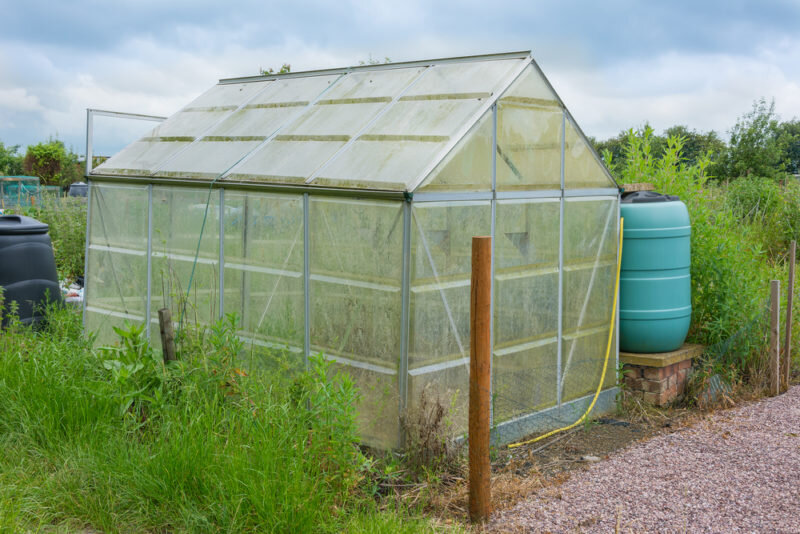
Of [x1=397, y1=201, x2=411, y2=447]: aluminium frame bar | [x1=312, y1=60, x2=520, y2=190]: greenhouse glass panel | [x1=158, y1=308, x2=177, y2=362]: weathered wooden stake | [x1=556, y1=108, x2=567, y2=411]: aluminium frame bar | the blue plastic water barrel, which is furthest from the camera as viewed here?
the blue plastic water barrel

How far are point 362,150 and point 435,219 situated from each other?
963 mm

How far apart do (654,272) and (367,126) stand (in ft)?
9.95

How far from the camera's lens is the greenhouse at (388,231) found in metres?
5.29

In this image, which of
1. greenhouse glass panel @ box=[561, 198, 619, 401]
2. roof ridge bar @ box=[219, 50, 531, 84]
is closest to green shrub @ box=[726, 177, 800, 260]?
greenhouse glass panel @ box=[561, 198, 619, 401]

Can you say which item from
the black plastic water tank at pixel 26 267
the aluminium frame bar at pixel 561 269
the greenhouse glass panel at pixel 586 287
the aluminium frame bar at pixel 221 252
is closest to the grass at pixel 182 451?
the aluminium frame bar at pixel 221 252

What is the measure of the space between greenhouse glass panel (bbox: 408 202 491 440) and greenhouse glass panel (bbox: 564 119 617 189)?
1.28 meters

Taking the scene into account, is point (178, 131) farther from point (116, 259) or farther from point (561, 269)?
point (561, 269)

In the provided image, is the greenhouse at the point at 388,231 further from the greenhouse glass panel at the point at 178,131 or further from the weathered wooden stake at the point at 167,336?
the weathered wooden stake at the point at 167,336

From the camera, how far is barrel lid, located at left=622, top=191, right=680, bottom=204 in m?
7.30

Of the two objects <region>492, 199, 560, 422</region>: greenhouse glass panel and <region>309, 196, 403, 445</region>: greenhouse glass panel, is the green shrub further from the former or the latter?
<region>309, 196, 403, 445</region>: greenhouse glass panel

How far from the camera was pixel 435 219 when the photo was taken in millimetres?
5238

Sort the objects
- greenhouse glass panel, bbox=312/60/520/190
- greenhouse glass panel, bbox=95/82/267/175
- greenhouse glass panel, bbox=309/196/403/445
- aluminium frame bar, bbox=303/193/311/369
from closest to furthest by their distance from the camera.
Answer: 1. greenhouse glass panel, bbox=309/196/403/445
2. greenhouse glass panel, bbox=312/60/520/190
3. aluminium frame bar, bbox=303/193/311/369
4. greenhouse glass panel, bbox=95/82/267/175

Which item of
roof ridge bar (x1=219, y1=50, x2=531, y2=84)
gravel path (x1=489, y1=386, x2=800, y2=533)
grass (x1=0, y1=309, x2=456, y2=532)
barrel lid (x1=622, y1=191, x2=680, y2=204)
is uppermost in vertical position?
roof ridge bar (x1=219, y1=50, x2=531, y2=84)

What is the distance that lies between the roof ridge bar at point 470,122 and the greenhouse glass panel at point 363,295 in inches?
10.0
